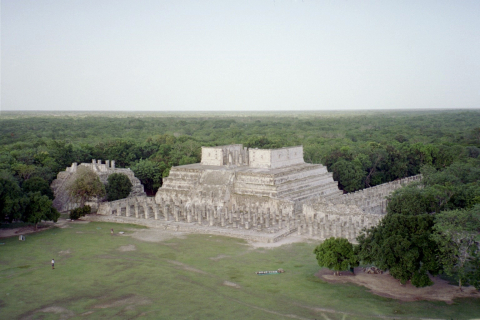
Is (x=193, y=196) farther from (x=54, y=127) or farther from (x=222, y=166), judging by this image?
(x=54, y=127)

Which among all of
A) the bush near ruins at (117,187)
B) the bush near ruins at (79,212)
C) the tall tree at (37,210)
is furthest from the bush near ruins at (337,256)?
the bush near ruins at (117,187)

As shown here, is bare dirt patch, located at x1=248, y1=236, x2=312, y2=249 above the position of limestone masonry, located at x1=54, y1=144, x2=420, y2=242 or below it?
below

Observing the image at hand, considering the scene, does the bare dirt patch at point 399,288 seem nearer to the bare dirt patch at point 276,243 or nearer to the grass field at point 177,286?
the grass field at point 177,286

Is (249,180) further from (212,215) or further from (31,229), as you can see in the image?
(31,229)

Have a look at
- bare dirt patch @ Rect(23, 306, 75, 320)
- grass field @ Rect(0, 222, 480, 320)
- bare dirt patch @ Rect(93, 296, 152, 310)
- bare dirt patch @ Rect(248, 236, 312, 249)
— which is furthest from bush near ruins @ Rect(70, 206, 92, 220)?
bare dirt patch @ Rect(93, 296, 152, 310)

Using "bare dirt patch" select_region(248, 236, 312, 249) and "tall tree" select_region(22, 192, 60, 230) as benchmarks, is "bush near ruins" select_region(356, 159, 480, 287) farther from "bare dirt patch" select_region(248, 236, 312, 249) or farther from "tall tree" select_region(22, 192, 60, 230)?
"tall tree" select_region(22, 192, 60, 230)

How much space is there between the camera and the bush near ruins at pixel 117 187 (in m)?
42.4

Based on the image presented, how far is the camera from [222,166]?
4531 cm

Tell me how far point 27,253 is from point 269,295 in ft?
54.1

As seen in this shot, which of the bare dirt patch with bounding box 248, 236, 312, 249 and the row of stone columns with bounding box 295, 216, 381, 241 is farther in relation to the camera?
the row of stone columns with bounding box 295, 216, 381, 241

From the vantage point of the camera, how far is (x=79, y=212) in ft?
126

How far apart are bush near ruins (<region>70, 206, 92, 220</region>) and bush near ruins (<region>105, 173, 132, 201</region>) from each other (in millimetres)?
3671

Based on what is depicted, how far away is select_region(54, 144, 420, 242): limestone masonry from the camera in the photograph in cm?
3297

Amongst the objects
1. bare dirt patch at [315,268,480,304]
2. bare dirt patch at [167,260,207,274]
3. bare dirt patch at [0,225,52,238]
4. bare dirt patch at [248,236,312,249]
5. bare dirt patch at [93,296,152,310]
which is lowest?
bare dirt patch at [0,225,52,238]
